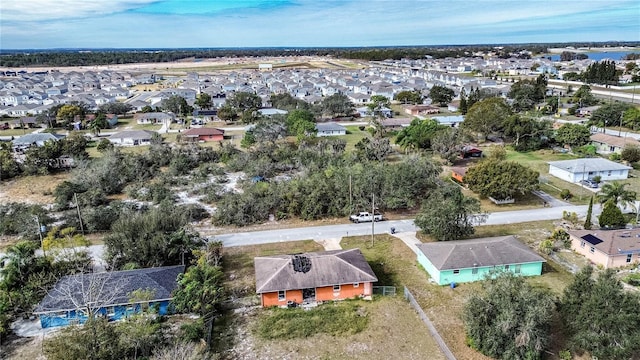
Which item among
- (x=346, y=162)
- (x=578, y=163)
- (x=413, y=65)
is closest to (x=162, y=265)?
(x=346, y=162)

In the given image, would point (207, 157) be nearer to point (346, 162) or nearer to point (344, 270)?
point (346, 162)

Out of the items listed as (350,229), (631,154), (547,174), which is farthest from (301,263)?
(631,154)

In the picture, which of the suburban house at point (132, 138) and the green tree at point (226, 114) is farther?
the green tree at point (226, 114)

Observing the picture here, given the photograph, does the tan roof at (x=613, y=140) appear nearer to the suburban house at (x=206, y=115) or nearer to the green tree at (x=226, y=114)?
the green tree at (x=226, y=114)

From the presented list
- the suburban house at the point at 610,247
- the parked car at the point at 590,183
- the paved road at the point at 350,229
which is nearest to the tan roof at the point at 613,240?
the suburban house at the point at 610,247

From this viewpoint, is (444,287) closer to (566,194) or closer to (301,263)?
(301,263)

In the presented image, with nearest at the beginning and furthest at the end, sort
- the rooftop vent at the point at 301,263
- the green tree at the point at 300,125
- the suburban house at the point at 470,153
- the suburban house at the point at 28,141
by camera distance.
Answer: the rooftop vent at the point at 301,263
the suburban house at the point at 470,153
the suburban house at the point at 28,141
the green tree at the point at 300,125

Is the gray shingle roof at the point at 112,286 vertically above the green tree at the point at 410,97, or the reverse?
the green tree at the point at 410,97
